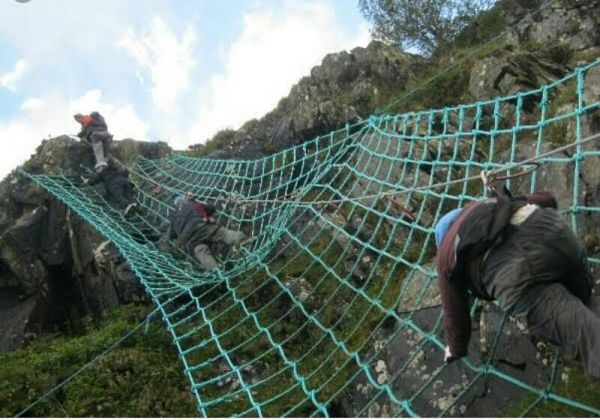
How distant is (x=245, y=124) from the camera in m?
10.3

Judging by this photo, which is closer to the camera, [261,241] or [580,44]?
[261,241]

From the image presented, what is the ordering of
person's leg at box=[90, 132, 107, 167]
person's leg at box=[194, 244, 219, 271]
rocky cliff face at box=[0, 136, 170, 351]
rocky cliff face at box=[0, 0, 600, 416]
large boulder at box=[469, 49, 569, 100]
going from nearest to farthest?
rocky cliff face at box=[0, 0, 600, 416] → person's leg at box=[194, 244, 219, 271] → large boulder at box=[469, 49, 569, 100] → rocky cliff face at box=[0, 136, 170, 351] → person's leg at box=[90, 132, 107, 167]

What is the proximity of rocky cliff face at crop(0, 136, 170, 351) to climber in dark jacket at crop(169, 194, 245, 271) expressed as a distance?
0.93m

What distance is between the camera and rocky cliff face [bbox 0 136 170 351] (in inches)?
261

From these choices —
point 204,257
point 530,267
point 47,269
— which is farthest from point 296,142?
point 530,267

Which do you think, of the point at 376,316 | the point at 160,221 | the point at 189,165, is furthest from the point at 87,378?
the point at 189,165

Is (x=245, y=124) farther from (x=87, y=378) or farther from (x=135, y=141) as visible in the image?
(x=87, y=378)

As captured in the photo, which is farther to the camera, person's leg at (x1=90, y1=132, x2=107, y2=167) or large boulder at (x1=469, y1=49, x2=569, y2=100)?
person's leg at (x1=90, y1=132, x2=107, y2=167)

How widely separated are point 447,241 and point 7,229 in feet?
22.2

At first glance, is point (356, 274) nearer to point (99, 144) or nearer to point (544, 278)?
point (544, 278)

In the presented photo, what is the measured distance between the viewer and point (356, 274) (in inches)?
204

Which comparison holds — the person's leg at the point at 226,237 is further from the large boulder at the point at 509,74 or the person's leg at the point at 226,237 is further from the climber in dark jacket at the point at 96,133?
the climber in dark jacket at the point at 96,133

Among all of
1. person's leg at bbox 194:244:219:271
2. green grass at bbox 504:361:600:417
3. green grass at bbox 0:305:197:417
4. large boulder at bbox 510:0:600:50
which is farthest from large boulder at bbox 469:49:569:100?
green grass at bbox 0:305:197:417

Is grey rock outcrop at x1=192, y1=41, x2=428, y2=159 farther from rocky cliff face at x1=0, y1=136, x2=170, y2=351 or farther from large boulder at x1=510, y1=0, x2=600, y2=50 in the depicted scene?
rocky cliff face at x1=0, y1=136, x2=170, y2=351
